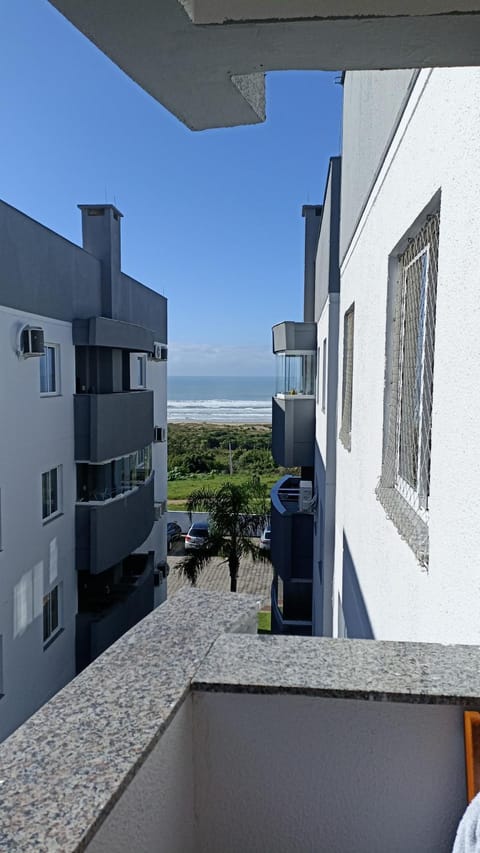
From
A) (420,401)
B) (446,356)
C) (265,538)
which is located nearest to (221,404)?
(265,538)

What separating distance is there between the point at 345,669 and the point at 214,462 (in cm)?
4775

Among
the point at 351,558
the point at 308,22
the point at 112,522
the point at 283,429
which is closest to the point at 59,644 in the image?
the point at 112,522

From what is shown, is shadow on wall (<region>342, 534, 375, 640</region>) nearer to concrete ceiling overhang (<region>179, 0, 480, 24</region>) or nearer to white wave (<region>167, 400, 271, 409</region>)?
concrete ceiling overhang (<region>179, 0, 480, 24</region>)

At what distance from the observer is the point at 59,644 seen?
1236 centimetres

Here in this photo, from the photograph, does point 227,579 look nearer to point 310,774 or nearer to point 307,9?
point 310,774

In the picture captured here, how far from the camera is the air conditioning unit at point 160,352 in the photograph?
18.6 m

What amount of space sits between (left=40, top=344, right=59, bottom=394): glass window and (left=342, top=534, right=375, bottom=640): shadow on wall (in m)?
7.12

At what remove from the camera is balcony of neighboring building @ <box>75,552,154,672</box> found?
13.2 metres

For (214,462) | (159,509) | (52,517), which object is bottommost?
(214,462)

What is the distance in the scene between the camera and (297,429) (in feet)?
45.2

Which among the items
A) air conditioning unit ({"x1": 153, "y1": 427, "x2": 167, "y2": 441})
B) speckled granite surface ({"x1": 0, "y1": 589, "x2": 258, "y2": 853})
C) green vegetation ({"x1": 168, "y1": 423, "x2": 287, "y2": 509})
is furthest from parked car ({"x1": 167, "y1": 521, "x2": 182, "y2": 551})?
speckled granite surface ({"x1": 0, "y1": 589, "x2": 258, "y2": 853})

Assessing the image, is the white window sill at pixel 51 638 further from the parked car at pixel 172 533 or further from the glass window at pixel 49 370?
the parked car at pixel 172 533

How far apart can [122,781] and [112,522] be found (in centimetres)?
1264

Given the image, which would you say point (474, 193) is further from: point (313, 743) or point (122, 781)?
point (122, 781)
